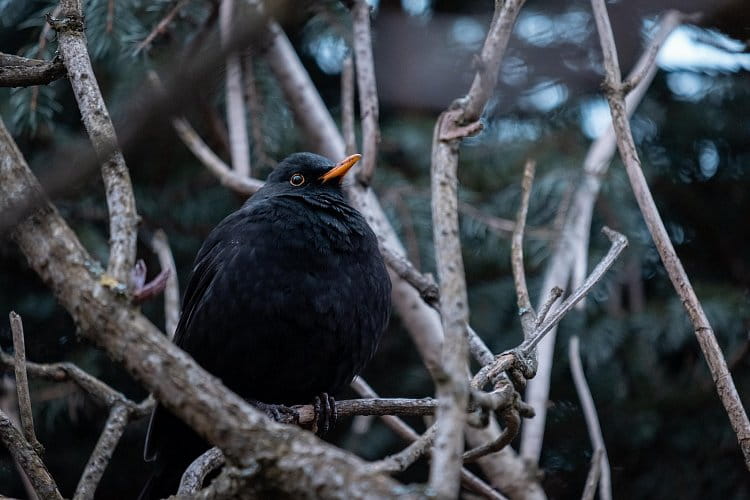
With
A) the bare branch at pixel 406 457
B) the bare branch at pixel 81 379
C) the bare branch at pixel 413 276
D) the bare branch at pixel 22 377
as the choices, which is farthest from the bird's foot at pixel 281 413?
the bare branch at pixel 406 457

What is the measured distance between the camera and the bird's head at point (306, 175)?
3.94 metres

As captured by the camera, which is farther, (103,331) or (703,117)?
(703,117)

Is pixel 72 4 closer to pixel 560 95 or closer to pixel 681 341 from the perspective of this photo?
pixel 560 95

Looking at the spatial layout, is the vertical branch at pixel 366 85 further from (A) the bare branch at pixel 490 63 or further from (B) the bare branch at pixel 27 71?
(B) the bare branch at pixel 27 71

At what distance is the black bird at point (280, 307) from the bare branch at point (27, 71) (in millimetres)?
1226

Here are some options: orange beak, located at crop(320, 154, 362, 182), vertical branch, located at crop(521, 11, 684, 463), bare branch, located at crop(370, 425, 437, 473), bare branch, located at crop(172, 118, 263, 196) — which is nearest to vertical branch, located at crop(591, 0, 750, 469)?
vertical branch, located at crop(521, 11, 684, 463)

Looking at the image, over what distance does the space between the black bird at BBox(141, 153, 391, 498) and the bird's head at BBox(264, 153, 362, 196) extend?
→ 21cm

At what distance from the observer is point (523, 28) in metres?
4.39

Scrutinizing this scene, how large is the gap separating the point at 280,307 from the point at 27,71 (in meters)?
1.31

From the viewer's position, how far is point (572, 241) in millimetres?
4188

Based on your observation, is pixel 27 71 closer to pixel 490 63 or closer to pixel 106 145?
pixel 106 145

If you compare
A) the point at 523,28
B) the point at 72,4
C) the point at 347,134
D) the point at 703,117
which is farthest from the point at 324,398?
the point at 703,117

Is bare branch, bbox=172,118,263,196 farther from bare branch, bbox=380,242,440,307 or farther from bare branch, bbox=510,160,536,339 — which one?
bare branch, bbox=510,160,536,339

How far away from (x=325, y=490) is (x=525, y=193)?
1.64 m
